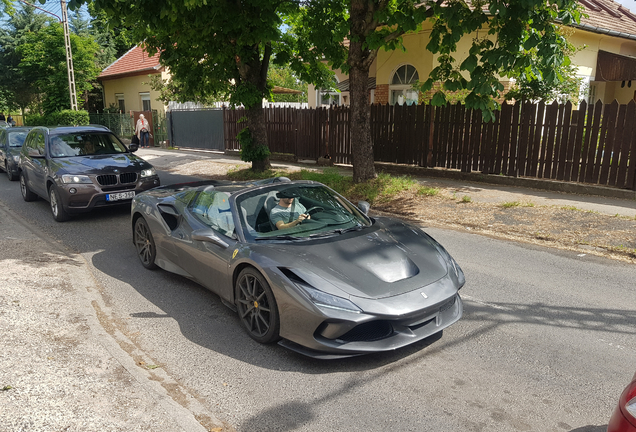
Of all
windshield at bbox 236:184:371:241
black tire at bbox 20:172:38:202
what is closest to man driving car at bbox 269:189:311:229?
windshield at bbox 236:184:371:241

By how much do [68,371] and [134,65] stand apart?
31.7m

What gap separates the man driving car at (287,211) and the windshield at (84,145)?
6.24 m

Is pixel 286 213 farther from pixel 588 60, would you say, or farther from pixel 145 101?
pixel 145 101

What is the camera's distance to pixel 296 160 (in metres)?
18.2

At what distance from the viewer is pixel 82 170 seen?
8.88 m

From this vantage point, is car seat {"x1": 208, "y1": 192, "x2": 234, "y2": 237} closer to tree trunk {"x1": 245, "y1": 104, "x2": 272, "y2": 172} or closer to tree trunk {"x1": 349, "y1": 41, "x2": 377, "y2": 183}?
tree trunk {"x1": 349, "y1": 41, "x2": 377, "y2": 183}

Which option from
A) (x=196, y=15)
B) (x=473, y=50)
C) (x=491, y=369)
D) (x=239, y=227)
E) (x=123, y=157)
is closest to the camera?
(x=491, y=369)

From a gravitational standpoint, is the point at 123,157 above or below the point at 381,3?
below

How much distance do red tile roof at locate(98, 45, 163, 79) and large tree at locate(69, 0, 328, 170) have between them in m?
16.1

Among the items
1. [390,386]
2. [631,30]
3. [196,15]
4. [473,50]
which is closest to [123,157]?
[196,15]

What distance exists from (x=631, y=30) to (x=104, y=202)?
2055cm

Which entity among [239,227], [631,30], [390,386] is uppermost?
[631,30]

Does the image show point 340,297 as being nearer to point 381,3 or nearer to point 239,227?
point 239,227

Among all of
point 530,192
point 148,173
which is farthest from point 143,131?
point 530,192
